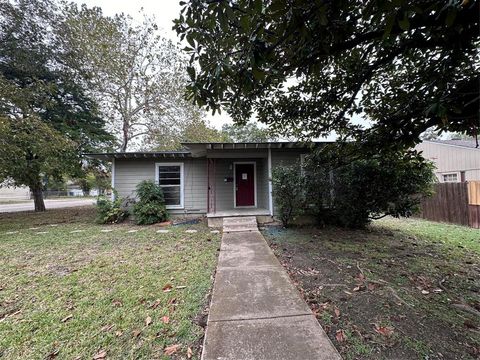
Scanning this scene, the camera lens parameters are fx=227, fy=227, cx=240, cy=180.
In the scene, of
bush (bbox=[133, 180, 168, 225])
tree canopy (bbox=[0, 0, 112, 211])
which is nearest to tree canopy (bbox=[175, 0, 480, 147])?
bush (bbox=[133, 180, 168, 225])

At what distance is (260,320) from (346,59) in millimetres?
4099

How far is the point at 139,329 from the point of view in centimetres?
204

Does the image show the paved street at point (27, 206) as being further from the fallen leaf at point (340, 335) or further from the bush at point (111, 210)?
the fallen leaf at point (340, 335)

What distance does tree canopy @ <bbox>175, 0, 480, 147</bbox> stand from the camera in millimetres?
1937

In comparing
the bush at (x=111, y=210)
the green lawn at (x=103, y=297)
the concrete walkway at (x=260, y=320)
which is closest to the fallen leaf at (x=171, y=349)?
the green lawn at (x=103, y=297)

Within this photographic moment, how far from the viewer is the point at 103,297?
8.76ft

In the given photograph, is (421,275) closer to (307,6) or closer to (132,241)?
(307,6)

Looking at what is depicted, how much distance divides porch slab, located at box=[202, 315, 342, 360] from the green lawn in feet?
0.64

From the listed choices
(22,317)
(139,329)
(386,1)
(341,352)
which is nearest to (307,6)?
(386,1)

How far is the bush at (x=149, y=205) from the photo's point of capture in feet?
24.6

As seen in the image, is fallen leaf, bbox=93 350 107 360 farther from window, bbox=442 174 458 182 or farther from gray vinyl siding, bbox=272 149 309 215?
window, bbox=442 174 458 182

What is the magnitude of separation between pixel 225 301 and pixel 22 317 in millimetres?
2060

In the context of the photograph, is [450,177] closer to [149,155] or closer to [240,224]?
[240,224]

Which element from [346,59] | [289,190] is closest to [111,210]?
[289,190]
